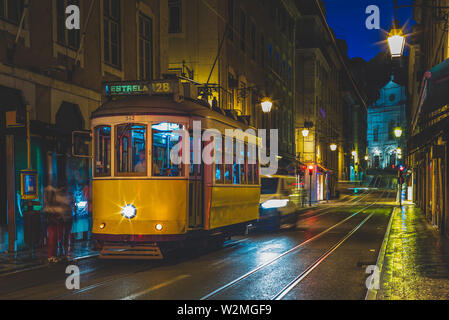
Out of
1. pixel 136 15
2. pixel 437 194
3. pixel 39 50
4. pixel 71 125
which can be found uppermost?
pixel 136 15

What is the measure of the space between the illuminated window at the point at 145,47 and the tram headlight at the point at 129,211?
384 inches

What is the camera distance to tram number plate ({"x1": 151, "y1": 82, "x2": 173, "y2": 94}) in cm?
1139

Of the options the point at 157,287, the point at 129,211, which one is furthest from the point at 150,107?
the point at 157,287

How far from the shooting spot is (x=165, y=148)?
36.0 feet

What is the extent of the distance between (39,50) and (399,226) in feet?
49.6

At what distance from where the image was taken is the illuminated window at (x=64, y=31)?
14.7 meters

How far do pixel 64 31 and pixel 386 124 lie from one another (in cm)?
10746

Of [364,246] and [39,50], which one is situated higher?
[39,50]

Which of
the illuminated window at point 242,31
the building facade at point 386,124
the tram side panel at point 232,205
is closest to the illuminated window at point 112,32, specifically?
the tram side panel at point 232,205

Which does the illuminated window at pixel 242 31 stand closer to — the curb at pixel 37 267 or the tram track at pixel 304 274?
the tram track at pixel 304 274

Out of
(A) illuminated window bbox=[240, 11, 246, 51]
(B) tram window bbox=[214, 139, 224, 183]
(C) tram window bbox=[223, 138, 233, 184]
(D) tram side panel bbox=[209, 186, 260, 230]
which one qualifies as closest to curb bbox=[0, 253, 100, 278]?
(D) tram side panel bbox=[209, 186, 260, 230]
